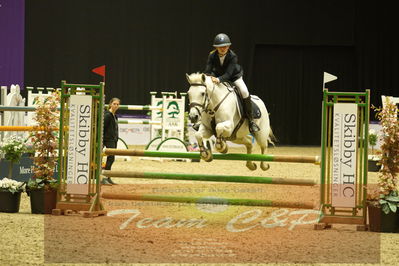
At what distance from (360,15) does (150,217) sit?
46.3 feet

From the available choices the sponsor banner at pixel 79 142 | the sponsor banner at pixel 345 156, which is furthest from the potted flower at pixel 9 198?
the sponsor banner at pixel 345 156

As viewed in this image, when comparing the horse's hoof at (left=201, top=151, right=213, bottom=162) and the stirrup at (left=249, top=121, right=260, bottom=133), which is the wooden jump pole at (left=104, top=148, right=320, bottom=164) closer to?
the horse's hoof at (left=201, top=151, right=213, bottom=162)

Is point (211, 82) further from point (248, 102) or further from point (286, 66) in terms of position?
point (286, 66)

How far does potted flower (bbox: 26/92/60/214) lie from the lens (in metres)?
6.38

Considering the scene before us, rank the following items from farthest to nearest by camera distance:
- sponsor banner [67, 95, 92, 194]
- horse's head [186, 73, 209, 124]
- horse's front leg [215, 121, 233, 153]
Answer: sponsor banner [67, 95, 92, 194] → horse's front leg [215, 121, 233, 153] → horse's head [186, 73, 209, 124]

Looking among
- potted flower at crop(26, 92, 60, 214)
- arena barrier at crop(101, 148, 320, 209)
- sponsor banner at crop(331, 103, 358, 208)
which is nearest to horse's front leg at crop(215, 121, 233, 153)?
arena barrier at crop(101, 148, 320, 209)

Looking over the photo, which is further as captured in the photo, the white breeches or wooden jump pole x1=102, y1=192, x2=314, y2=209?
the white breeches

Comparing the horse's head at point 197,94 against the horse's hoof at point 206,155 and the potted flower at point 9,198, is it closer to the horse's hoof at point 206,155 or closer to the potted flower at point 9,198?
the horse's hoof at point 206,155

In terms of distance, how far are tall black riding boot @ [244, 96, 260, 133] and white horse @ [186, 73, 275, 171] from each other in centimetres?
4

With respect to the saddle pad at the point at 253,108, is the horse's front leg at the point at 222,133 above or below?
below

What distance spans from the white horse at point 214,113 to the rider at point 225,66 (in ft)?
0.38

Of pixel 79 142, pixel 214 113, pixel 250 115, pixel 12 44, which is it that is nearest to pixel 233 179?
pixel 214 113

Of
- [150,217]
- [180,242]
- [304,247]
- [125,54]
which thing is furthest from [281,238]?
[125,54]

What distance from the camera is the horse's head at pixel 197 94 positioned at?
225 inches
